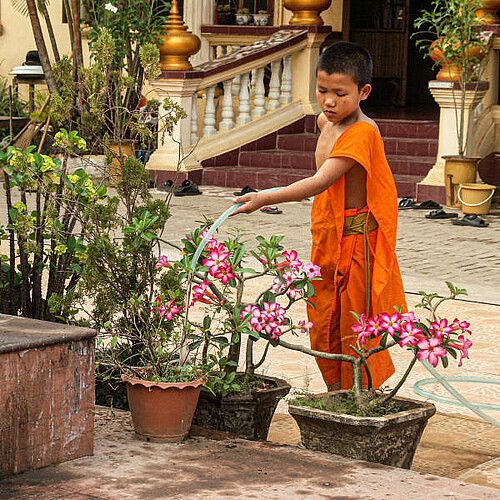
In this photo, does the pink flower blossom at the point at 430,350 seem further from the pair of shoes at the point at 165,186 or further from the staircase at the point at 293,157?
the pair of shoes at the point at 165,186

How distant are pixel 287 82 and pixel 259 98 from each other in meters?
0.54

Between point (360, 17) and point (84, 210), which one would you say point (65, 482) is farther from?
point (360, 17)

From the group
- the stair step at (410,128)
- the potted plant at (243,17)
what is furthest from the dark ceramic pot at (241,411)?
the potted plant at (243,17)

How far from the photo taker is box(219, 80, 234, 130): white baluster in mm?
15125

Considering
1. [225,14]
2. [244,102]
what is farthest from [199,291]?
[225,14]

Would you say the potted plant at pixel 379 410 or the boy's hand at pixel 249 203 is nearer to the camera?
the potted plant at pixel 379 410

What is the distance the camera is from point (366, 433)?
154 inches

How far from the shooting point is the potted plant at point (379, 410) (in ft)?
12.8

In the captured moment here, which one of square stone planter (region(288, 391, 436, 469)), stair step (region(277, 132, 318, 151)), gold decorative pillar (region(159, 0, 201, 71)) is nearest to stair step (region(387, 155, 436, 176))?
stair step (region(277, 132, 318, 151))

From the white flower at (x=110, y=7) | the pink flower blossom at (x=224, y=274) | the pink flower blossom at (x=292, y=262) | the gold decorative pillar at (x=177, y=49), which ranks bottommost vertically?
the pink flower blossom at (x=224, y=274)

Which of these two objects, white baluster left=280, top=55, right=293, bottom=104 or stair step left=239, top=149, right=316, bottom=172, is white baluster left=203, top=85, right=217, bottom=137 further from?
white baluster left=280, top=55, right=293, bottom=104

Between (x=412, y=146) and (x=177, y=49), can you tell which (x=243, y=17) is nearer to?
(x=177, y=49)

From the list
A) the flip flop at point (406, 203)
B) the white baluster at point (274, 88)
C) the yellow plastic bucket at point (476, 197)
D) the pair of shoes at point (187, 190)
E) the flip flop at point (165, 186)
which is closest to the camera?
the yellow plastic bucket at point (476, 197)

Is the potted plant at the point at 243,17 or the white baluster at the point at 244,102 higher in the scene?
the potted plant at the point at 243,17
